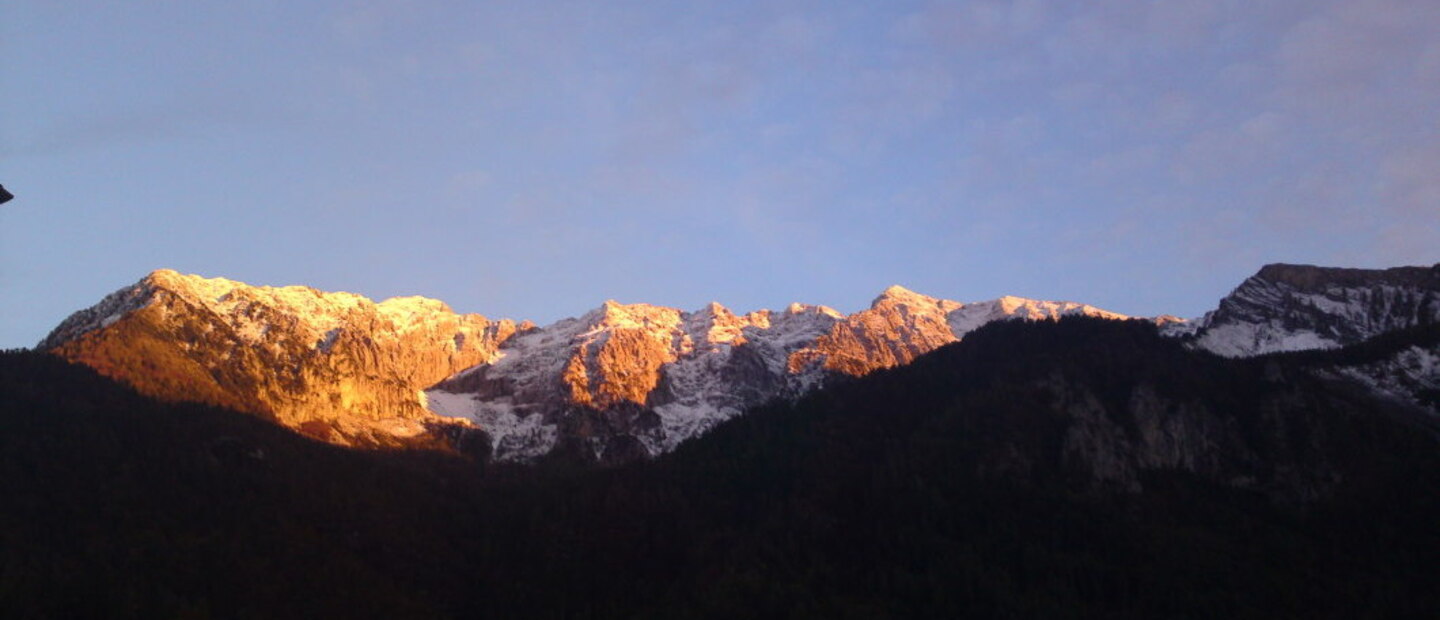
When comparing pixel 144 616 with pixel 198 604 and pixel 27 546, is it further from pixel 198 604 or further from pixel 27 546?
pixel 27 546

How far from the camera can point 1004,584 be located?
18525cm

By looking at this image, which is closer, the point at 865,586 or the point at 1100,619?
the point at 1100,619

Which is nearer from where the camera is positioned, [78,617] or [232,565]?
[78,617]

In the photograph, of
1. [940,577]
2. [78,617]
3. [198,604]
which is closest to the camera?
[78,617]

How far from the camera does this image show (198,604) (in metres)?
177

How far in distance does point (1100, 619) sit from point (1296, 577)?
29.2 m

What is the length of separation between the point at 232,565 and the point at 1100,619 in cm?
11977

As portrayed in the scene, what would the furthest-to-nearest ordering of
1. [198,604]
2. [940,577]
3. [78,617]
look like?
[940,577] < [198,604] < [78,617]

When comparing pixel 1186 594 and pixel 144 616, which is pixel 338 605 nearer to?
→ pixel 144 616

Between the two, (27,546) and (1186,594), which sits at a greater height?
(27,546)

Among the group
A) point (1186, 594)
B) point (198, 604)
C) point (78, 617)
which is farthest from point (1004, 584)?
point (78, 617)

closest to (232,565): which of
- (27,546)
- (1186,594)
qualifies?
(27,546)

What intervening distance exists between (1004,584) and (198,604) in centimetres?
10732

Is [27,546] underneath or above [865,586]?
above
